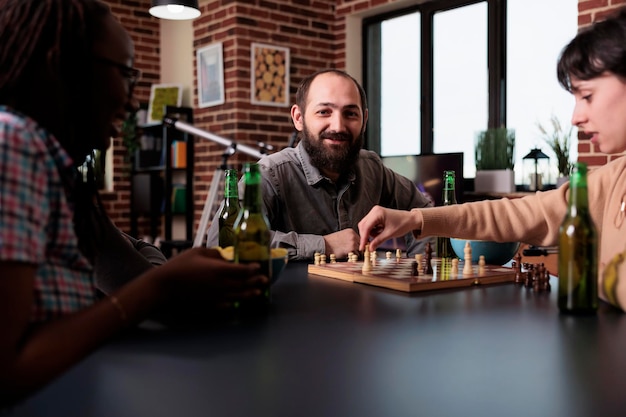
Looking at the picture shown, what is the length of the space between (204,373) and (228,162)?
4.22 metres

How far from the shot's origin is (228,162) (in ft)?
16.0

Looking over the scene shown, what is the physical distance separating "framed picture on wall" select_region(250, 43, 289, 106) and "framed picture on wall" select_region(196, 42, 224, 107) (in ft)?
0.90

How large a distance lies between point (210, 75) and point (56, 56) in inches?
177

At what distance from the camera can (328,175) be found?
225 centimetres

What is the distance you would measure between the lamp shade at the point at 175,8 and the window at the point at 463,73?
2.13 m

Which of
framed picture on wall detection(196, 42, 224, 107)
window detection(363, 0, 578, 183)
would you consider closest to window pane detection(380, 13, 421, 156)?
window detection(363, 0, 578, 183)

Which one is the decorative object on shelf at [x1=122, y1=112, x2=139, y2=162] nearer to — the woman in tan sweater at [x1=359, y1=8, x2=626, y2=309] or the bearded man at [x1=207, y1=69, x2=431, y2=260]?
the bearded man at [x1=207, y1=69, x2=431, y2=260]

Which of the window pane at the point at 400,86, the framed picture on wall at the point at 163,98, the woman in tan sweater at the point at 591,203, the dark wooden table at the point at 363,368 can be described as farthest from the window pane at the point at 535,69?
the dark wooden table at the point at 363,368

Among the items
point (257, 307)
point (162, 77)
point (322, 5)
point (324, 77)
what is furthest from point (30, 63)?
point (162, 77)

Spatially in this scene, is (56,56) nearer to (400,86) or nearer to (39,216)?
(39,216)

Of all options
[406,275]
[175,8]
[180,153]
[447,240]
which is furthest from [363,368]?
[180,153]

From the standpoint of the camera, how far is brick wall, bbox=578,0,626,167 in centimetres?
349

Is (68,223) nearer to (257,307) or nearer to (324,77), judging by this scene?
(257,307)

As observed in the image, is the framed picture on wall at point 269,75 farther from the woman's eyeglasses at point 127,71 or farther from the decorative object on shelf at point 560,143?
the woman's eyeglasses at point 127,71
